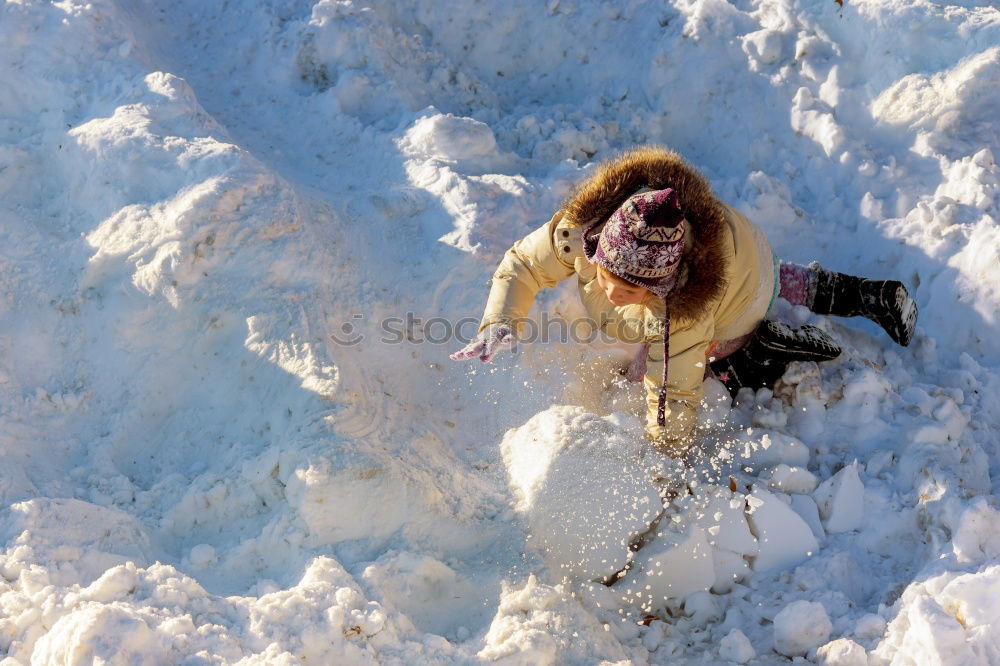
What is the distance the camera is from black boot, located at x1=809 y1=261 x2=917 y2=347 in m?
2.65

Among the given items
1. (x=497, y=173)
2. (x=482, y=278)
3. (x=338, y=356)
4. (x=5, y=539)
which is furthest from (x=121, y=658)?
(x=497, y=173)

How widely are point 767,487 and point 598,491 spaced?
1.59 ft

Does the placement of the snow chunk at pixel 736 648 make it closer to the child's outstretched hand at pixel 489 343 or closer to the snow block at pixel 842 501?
the snow block at pixel 842 501

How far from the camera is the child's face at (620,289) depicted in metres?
2.03

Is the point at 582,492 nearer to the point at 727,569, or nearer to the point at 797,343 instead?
the point at 727,569

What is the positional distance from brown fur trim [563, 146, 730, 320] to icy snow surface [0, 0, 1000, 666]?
0.54 meters

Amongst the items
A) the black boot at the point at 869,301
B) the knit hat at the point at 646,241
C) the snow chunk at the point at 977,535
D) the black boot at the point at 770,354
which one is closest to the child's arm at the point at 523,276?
the knit hat at the point at 646,241

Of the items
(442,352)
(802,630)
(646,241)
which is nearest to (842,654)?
(802,630)

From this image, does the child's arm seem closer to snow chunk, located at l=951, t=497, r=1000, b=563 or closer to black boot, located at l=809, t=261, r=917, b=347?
black boot, located at l=809, t=261, r=917, b=347

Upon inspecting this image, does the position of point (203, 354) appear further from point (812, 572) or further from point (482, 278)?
point (812, 572)

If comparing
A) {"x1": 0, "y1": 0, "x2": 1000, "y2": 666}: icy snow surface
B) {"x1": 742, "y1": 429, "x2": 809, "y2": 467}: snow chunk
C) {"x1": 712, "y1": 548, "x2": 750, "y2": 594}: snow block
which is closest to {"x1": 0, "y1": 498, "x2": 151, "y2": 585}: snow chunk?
{"x1": 0, "y1": 0, "x2": 1000, "y2": 666}: icy snow surface

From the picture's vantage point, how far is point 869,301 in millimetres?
2672

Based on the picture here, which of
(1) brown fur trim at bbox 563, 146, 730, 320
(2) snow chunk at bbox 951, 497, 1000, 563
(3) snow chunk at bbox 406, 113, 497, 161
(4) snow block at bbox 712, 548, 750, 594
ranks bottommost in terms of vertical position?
(4) snow block at bbox 712, 548, 750, 594

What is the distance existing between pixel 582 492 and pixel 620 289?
1.98 ft
